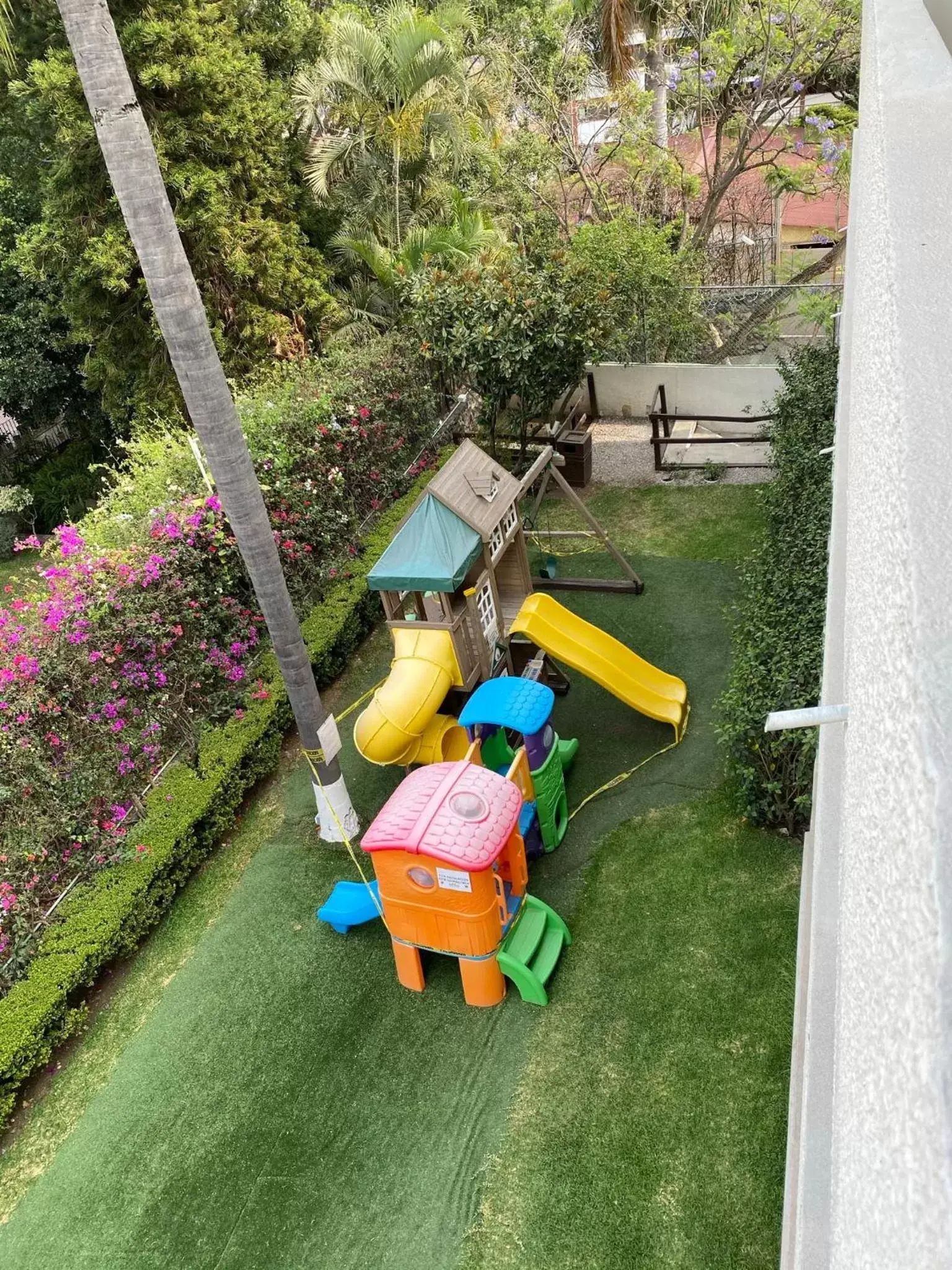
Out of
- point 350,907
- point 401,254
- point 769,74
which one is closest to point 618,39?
point 769,74

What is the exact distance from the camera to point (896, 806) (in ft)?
2.59

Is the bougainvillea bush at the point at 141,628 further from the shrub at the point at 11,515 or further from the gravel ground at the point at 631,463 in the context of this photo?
the shrub at the point at 11,515

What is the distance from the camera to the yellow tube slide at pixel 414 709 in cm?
756

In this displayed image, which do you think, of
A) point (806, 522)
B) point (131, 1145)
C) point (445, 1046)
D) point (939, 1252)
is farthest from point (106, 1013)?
point (939, 1252)

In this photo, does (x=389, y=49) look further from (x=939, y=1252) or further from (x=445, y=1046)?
(x=939, y=1252)

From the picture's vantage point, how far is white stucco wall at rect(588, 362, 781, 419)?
14211mm

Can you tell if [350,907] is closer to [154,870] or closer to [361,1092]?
[361,1092]

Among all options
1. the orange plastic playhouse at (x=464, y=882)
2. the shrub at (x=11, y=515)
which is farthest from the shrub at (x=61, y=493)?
the orange plastic playhouse at (x=464, y=882)

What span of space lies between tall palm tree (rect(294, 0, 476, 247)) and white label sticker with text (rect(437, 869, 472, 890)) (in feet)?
42.0

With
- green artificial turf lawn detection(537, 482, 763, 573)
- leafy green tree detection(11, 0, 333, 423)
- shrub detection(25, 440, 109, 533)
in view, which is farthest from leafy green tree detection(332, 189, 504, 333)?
shrub detection(25, 440, 109, 533)

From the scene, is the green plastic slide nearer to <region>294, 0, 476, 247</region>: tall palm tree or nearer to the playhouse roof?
the playhouse roof

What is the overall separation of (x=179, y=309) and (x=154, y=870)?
4297mm

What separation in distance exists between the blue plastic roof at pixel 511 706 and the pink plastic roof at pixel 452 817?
754mm

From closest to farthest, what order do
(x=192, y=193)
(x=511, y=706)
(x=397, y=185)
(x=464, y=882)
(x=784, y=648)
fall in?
1. (x=464, y=882)
2. (x=784, y=648)
3. (x=511, y=706)
4. (x=192, y=193)
5. (x=397, y=185)
